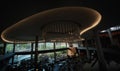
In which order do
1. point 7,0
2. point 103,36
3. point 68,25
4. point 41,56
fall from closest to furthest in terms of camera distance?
point 7,0
point 68,25
point 103,36
point 41,56

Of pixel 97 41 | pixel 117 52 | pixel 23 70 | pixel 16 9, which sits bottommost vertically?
pixel 23 70

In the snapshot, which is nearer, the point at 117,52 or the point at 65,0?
the point at 65,0

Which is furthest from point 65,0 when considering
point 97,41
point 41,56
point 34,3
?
point 41,56

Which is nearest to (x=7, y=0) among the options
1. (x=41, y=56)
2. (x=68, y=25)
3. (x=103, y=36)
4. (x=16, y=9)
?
(x=16, y=9)

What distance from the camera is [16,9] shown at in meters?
3.53

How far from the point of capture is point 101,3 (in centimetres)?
376

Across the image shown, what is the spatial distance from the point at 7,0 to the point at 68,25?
14.5 feet

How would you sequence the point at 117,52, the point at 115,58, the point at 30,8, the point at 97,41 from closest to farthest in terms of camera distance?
the point at 30,8
the point at 97,41
the point at 117,52
the point at 115,58

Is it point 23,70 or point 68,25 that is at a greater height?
point 68,25

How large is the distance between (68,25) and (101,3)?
325 cm

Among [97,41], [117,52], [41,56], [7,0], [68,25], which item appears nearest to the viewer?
[7,0]

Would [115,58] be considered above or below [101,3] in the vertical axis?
below

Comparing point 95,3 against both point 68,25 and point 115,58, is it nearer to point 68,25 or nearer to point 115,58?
point 68,25

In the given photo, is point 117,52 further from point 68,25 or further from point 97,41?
point 68,25
